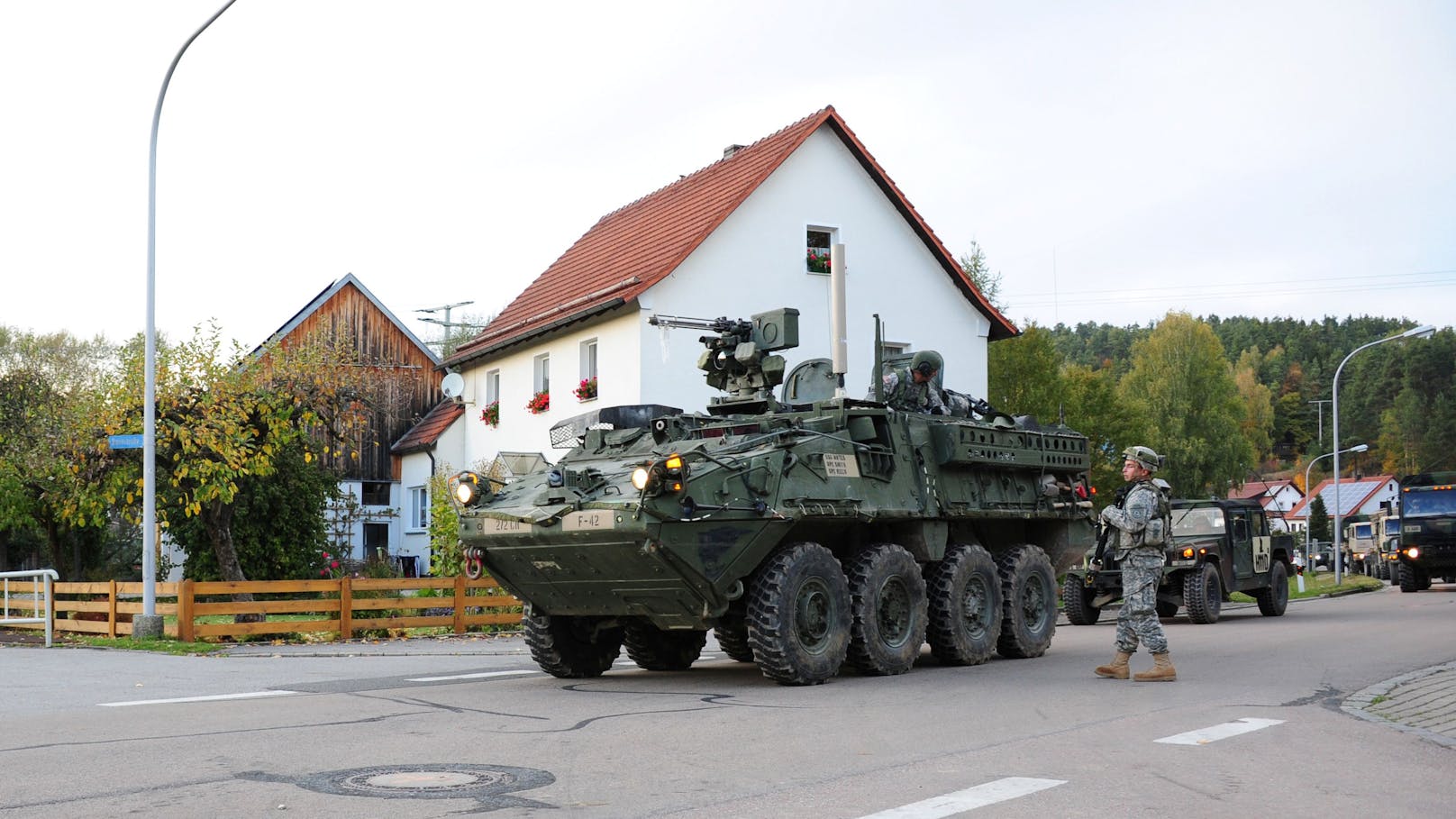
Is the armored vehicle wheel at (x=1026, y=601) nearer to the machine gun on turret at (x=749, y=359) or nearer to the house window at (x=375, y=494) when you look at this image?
the machine gun on turret at (x=749, y=359)

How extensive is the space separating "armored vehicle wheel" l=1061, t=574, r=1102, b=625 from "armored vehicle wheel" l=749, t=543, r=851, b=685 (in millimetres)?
10201

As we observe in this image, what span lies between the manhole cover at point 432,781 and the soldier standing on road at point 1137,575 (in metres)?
6.19

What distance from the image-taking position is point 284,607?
18047 mm

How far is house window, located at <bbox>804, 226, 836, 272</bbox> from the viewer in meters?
27.9

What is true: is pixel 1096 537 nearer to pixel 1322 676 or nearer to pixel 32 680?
pixel 1322 676

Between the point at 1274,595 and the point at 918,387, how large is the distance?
36.1 ft

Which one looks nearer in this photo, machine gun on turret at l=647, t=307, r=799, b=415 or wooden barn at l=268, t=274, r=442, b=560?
machine gun on turret at l=647, t=307, r=799, b=415

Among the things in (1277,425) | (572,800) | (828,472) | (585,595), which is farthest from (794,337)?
(1277,425)

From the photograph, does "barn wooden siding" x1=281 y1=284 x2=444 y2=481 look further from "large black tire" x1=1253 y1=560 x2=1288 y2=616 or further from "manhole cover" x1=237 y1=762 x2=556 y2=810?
"manhole cover" x1=237 y1=762 x2=556 y2=810

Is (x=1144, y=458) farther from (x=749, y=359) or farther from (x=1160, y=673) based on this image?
(x=749, y=359)

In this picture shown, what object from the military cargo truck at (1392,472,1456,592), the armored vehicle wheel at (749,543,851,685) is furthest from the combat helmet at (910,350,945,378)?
the military cargo truck at (1392,472,1456,592)

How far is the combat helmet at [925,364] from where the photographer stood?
47.1 feet

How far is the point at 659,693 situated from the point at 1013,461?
496 centimetres

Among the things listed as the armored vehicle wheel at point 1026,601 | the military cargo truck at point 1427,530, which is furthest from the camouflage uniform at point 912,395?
the military cargo truck at point 1427,530
